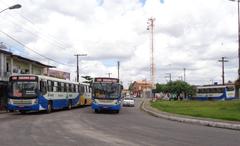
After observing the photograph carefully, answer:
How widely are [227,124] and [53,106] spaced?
18921mm

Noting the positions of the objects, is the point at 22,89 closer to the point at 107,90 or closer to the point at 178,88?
the point at 107,90

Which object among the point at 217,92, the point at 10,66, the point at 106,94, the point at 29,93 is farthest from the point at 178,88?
the point at 29,93

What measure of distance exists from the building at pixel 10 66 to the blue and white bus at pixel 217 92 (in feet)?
144

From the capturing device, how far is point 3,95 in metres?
48.4

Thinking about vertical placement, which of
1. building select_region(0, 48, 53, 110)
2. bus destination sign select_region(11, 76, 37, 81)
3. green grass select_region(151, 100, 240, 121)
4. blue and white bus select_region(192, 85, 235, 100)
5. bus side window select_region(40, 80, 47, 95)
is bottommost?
green grass select_region(151, 100, 240, 121)

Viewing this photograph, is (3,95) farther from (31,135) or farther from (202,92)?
(202,92)

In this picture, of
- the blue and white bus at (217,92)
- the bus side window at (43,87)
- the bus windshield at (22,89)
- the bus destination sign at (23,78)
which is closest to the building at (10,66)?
the bus side window at (43,87)

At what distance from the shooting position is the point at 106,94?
39.1 meters

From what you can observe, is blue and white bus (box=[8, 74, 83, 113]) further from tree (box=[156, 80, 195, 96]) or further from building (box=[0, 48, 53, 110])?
tree (box=[156, 80, 195, 96])

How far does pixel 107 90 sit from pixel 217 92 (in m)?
62.0

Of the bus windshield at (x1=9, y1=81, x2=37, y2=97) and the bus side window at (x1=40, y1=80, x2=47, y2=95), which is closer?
the bus windshield at (x1=9, y1=81, x2=37, y2=97)

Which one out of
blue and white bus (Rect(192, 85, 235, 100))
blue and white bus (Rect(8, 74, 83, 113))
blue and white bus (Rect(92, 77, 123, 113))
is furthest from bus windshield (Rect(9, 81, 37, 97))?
blue and white bus (Rect(192, 85, 235, 100))

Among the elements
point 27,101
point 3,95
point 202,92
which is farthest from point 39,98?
point 202,92

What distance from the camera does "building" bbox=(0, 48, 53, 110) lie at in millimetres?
47875
